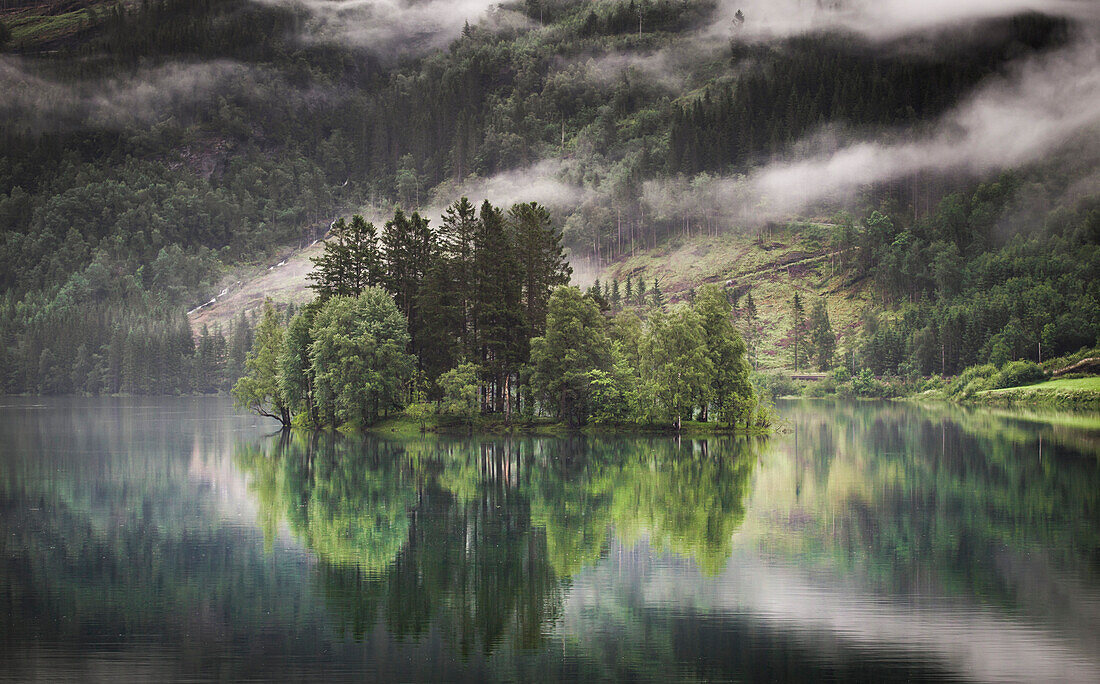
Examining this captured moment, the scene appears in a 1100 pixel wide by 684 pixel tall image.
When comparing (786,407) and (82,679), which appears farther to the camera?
(786,407)

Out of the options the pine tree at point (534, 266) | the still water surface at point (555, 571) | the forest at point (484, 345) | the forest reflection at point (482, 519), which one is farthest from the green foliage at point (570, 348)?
the still water surface at point (555, 571)

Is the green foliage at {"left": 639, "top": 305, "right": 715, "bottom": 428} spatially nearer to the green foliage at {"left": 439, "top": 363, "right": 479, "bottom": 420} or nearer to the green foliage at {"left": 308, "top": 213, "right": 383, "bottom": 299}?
the green foliage at {"left": 439, "top": 363, "right": 479, "bottom": 420}

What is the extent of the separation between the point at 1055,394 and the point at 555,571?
5956 inches

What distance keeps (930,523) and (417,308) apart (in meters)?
85.4

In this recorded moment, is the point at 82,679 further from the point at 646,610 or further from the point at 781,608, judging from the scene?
the point at 781,608

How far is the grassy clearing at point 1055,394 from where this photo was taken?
160m

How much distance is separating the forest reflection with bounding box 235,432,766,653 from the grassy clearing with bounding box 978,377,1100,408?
92.9m

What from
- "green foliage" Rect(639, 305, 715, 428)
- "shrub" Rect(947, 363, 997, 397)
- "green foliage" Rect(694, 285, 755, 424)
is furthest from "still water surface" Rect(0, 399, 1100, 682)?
"shrub" Rect(947, 363, 997, 397)

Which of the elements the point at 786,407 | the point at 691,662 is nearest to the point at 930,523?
the point at 691,662

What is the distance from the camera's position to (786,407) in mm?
183125

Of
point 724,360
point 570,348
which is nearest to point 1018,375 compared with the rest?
point 724,360

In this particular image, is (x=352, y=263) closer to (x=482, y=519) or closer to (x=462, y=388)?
(x=462, y=388)

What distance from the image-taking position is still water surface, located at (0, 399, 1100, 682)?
95.2 ft

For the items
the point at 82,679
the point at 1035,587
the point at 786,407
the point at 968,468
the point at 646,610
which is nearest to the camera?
the point at 82,679
